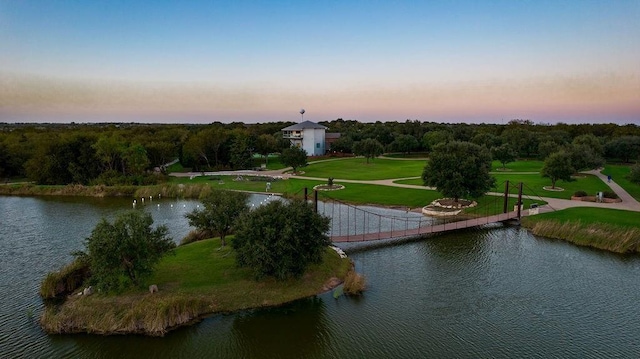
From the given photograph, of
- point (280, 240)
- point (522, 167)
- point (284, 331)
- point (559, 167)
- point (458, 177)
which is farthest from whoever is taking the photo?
point (522, 167)

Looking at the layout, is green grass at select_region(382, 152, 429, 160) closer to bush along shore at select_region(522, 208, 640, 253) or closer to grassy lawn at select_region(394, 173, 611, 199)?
grassy lawn at select_region(394, 173, 611, 199)

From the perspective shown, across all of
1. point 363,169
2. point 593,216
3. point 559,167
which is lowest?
point 593,216

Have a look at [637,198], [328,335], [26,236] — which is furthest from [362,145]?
[328,335]

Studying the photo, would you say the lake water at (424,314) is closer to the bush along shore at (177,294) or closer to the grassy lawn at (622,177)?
the bush along shore at (177,294)

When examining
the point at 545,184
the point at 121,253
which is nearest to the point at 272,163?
the point at 545,184

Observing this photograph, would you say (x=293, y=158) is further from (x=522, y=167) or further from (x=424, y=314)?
(x=424, y=314)
